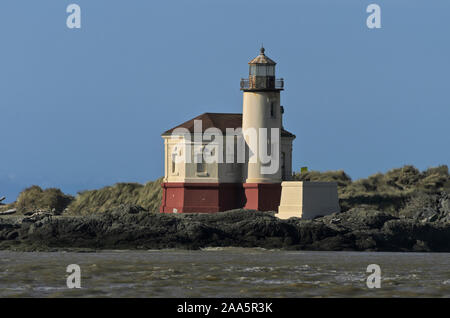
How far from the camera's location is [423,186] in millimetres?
48625

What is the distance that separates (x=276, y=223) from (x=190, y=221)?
3030 mm

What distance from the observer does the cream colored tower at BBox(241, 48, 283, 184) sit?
1635 inches

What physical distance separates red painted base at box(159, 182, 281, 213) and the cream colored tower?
1.28 feet

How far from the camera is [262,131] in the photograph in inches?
1634

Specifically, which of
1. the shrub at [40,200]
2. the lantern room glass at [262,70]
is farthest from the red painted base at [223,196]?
the shrub at [40,200]

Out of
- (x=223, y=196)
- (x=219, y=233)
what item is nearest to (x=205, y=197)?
(x=223, y=196)

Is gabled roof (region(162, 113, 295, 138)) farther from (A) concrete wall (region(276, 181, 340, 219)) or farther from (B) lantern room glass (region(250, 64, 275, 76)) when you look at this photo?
(A) concrete wall (region(276, 181, 340, 219))

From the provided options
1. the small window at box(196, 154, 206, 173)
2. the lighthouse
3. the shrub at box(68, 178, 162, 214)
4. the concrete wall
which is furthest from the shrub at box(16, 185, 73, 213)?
the concrete wall

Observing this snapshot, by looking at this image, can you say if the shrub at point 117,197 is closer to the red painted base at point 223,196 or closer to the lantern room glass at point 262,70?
the red painted base at point 223,196

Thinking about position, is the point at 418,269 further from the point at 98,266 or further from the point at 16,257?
the point at 16,257

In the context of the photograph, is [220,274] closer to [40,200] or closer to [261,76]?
[261,76]

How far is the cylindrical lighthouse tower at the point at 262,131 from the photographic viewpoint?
41562 mm
